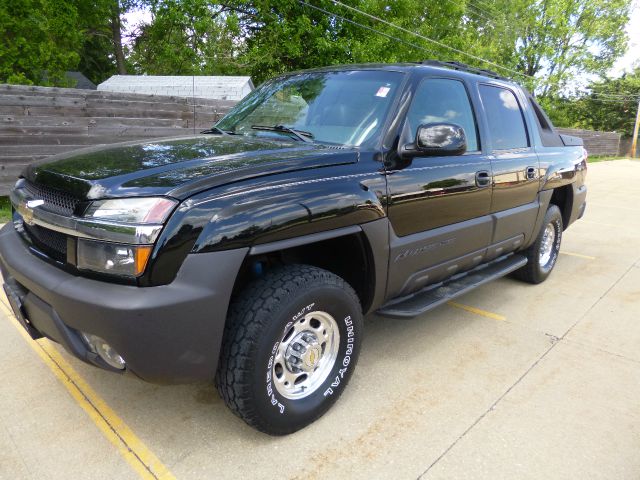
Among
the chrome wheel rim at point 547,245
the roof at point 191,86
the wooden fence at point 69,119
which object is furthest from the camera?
the roof at point 191,86

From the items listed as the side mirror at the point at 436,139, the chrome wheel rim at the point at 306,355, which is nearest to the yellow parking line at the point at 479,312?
the side mirror at the point at 436,139

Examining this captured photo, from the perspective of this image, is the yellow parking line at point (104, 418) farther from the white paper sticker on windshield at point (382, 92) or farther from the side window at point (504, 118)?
the side window at point (504, 118)

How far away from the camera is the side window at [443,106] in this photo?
9.99ft

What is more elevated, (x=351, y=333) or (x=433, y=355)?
(x=351, y=333)

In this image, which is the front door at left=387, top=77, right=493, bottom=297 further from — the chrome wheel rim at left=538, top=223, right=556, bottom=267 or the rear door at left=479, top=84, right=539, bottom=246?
the chrome wheel rim at left=538, top=223, right=556, bottom=267

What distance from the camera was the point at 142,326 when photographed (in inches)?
73.5

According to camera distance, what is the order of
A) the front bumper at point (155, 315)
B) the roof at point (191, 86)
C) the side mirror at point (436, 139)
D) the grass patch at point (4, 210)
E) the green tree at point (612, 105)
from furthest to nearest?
the green tree at point (612, 105) < the roof at point (191, 86) < the grass patch at point (4, 210) < the side mirror at point (436, 139) < the front bumper at point (155, 315)

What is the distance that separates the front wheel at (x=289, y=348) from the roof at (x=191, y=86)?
11907 mm

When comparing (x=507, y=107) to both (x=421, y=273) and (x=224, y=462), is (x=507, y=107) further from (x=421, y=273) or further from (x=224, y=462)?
(x=224, y=462)

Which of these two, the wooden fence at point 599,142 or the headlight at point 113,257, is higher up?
the wooden fence at point 599,142

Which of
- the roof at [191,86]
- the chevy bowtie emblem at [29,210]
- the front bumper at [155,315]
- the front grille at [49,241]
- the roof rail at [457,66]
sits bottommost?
the front bumper at [155,315]

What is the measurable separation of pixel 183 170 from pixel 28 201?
89 cm

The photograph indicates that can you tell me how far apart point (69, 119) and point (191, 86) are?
9.02m

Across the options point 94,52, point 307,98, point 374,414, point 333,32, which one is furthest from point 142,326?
point 94,52
